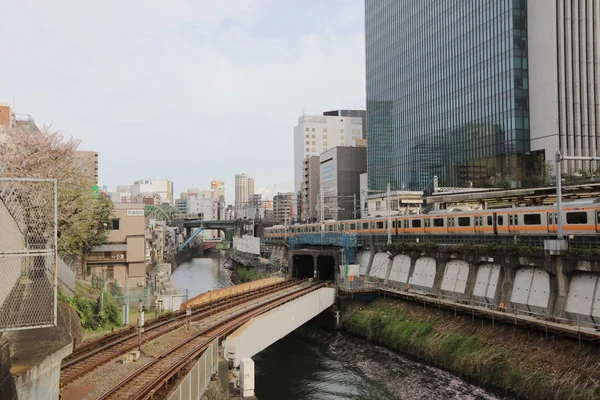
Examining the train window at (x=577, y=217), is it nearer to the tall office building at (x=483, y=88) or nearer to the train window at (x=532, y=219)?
the train window at (x=532, y=219)

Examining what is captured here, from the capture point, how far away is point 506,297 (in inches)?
1297

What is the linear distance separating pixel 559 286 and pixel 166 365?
2113cm

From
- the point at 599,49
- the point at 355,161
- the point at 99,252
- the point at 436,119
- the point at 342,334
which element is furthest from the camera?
the point at 355,161

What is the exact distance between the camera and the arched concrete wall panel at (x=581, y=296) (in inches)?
1071

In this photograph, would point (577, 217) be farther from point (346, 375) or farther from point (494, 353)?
point (346, 375)

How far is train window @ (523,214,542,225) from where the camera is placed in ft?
110

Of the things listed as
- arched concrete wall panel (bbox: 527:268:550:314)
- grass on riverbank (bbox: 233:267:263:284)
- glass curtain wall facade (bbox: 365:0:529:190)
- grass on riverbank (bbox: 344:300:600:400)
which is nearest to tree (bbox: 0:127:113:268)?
grass on riverbank (bbox: 344:300:600:400)

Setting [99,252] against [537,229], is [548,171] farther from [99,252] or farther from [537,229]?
[99,252]

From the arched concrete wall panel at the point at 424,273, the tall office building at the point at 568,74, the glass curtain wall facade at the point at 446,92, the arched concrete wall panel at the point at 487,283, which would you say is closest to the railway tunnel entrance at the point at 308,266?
the arched concrete wall panel at the point at 424,273

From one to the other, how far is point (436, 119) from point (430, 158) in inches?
276

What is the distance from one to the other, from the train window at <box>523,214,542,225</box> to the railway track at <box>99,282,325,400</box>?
1875cm

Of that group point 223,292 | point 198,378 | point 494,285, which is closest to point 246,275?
point 223,292

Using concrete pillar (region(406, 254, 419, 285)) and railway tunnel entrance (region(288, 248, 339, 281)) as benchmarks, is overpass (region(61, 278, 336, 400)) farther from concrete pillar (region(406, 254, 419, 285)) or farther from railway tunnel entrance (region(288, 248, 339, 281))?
railway tunnel entrance (region(288, 248, 339, 281))

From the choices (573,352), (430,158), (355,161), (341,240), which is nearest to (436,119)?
(430,158)
